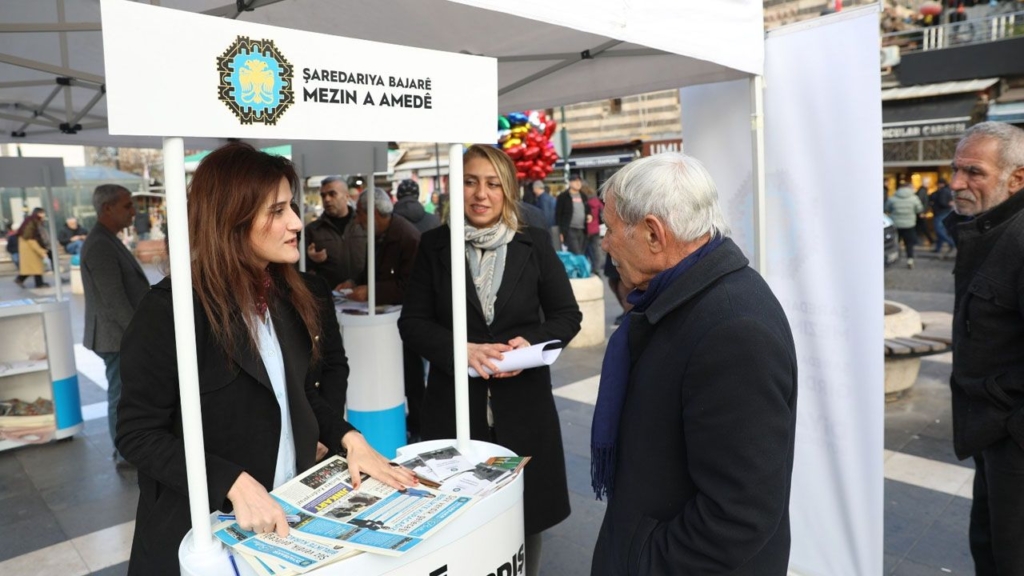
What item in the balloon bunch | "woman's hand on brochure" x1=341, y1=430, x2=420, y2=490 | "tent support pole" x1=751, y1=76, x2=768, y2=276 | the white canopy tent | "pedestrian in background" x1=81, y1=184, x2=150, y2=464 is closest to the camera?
"woman's hand on brochure" x1=341, y1=430, x2=420, y2=490

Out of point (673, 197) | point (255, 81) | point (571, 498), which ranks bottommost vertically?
point (571, 498)

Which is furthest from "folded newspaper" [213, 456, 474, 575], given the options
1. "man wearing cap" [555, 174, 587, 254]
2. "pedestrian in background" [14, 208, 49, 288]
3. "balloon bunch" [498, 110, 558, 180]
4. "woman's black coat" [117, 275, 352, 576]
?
"pedestrian in background" [14, 208, 49, 288]

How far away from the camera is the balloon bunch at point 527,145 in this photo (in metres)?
10.2

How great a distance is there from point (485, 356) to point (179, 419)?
104cm

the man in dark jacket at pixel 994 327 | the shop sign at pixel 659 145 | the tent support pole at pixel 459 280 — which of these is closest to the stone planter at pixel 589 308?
the man in dark jacket at pixel 994 327

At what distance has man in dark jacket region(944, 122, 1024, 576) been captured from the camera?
224cm

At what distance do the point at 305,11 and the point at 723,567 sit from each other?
9.07ft

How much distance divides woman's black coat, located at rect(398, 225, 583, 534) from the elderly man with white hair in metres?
0.91

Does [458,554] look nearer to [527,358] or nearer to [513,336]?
[527,358]

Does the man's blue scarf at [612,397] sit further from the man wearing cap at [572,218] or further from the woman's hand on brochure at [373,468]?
the man wearing cap at [572,218]

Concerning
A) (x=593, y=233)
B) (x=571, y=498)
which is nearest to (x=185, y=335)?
(x=571, y=498)

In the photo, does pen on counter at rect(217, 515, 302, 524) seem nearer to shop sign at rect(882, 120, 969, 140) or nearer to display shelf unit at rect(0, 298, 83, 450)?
display shelf unit at rect(0, 298, 83, 450)

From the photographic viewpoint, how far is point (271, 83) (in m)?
1.41

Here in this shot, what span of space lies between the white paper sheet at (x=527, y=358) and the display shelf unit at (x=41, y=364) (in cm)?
444
